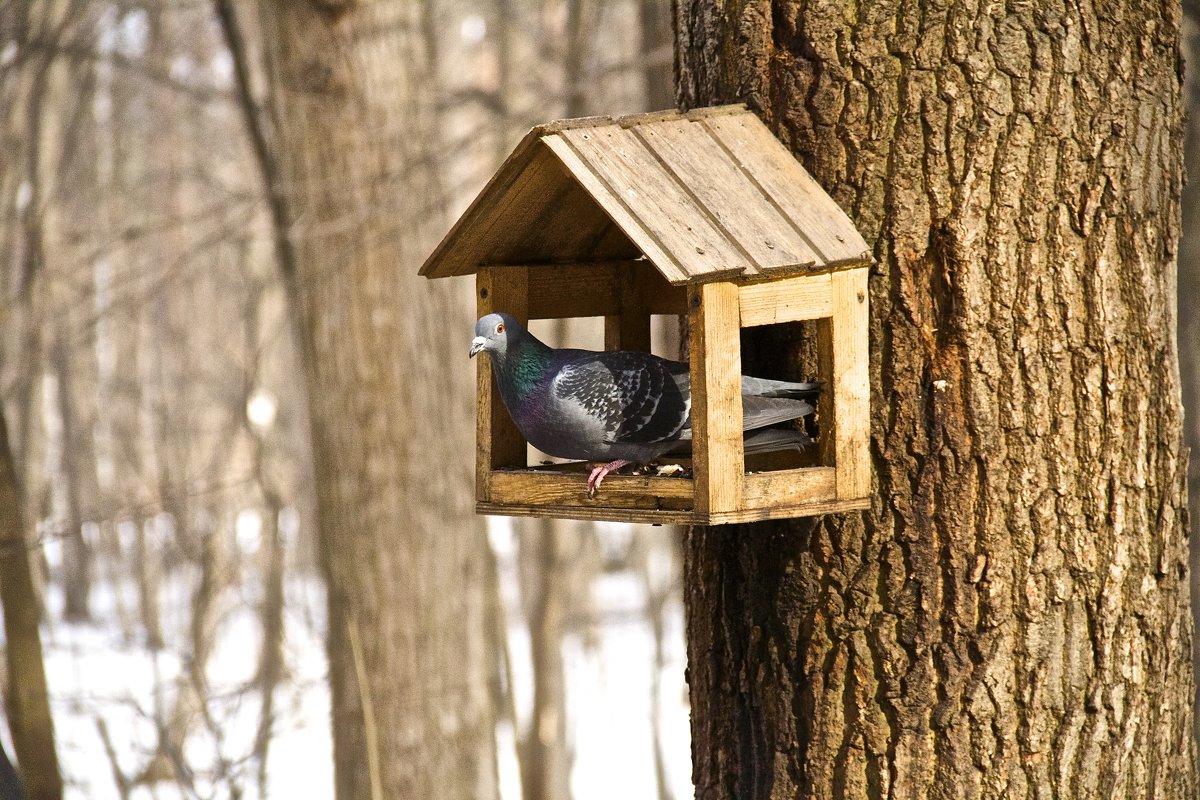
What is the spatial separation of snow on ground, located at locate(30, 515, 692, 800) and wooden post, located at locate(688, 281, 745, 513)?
10.8 ft

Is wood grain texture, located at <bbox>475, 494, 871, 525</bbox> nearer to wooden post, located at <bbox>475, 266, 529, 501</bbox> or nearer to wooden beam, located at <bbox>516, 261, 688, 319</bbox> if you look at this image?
wooden post, located at <bbox>475, 266, 529, 501</bbox>

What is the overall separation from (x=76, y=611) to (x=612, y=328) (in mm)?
11481

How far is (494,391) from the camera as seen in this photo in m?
2.99

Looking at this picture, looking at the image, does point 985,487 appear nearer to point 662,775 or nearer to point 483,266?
point 483,266

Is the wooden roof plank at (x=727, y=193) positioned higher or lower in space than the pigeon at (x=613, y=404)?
higher

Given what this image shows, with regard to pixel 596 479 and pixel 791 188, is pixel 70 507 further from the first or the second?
pixel 791 188

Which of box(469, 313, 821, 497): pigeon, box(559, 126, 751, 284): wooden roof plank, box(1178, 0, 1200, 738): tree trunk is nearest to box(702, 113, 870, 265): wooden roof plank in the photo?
box(559, 126, 751, 284): wooden roof plank

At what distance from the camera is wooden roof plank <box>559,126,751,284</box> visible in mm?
2350

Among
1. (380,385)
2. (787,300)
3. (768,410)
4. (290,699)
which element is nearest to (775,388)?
(768,410)

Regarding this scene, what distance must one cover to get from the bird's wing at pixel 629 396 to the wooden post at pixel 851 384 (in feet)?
1.10

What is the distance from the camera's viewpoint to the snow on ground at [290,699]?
6.60 meters

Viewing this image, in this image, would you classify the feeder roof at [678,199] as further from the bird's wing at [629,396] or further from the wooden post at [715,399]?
the bird's wing at [629,396]

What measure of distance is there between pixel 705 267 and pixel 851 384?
49 centimetres

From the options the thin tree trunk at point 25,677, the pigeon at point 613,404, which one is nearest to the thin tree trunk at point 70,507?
the thin tree trunk at point 25,677
